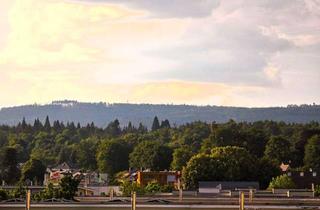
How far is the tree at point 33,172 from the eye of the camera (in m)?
116

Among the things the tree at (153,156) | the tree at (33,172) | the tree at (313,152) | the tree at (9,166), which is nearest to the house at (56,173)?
the tree at (33,172)

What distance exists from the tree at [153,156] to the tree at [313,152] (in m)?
22.7

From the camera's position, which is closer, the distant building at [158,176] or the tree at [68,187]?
the tree at [68,187]

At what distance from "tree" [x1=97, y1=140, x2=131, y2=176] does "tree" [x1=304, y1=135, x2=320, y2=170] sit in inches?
1265

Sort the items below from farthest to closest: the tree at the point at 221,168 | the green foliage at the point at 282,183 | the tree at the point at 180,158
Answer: the tree at the point at 180,158
the tree at the point at 221,168
the green foliage at the point at 282,183

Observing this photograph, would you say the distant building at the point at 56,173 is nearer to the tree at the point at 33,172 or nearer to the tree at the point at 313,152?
the tree at the point at 33,172

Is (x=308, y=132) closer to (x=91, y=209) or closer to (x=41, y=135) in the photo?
(x=41, y=135)

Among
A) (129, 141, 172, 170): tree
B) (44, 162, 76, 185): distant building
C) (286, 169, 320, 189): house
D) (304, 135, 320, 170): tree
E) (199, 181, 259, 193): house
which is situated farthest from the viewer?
(129, 141, 172, 170): tree

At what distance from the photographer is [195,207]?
31531mm

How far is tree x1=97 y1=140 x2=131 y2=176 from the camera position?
132125mm

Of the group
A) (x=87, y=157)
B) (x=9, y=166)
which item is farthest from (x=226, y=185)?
(x=87, y=157)

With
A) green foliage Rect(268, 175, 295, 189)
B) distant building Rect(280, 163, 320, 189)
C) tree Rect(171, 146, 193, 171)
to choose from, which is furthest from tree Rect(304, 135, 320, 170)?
green foliage Rect(268, 175, 295, 189)

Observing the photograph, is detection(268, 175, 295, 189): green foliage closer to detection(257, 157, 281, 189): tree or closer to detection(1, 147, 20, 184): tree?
detection(257, 157, 281, 189): tree

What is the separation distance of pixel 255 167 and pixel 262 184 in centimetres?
220
